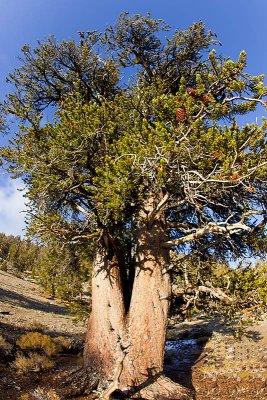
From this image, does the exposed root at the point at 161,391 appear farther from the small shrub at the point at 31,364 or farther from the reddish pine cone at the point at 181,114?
the reddish pine cone at the point at 181,114

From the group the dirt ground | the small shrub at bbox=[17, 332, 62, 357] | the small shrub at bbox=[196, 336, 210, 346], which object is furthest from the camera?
the small shrub at bbox=[196, 336, 210, 346]

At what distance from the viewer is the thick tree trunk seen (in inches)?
278

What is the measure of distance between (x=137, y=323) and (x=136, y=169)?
351cm

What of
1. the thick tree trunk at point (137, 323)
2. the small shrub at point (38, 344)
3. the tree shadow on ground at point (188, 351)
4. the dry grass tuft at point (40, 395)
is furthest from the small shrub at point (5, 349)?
the tree shadow on ground at point (188, 351)

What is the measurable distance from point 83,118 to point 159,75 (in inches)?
137

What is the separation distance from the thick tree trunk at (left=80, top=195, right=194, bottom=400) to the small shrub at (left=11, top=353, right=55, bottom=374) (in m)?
1.54

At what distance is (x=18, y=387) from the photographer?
714 cm

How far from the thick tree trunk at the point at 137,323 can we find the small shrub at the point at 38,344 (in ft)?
10.8

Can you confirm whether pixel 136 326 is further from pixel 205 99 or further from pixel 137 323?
pixel 205 99

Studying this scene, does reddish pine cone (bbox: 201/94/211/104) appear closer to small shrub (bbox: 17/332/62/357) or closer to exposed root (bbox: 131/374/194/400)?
exposed root (bbox: 131/374/194/400)

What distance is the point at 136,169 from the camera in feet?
21.5

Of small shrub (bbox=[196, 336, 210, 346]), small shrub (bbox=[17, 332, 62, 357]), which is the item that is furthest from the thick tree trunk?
small shrub (bbox=[196, 336, 210, 346])

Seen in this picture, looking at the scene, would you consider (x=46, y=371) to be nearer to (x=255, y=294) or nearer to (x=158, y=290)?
(x=158, y=290)

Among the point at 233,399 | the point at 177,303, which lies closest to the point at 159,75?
the point at 177,303
